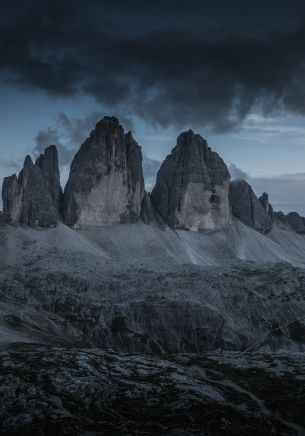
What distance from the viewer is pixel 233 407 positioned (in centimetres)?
4438

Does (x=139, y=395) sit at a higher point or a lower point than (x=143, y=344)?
higher

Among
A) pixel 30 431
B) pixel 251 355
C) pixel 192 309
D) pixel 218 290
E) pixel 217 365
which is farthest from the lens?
pixel 218 290

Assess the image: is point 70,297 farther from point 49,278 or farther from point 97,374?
point 97,374

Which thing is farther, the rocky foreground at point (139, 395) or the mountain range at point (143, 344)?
the mountain range at point (143, 344)

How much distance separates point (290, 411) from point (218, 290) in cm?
10794

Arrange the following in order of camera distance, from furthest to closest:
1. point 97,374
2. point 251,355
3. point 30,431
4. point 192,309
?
point 192,309 < point 251,355 < point 97,374 < point 30,431

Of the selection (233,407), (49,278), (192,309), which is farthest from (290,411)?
(49,278)

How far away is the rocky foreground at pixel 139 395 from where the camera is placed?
38.7 m

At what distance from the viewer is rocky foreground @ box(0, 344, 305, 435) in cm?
3866

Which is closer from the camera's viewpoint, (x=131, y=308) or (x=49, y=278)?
(x=131, y=308)

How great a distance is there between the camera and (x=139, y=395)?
1811 inches

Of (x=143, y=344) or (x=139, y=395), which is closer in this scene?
(x=139, y=395)

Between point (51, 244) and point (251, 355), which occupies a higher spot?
point (51, 244)

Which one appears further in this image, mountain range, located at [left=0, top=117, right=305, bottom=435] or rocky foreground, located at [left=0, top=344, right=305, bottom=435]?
mountain range, located at [left=0, top=117, right=305, bottom=435]
